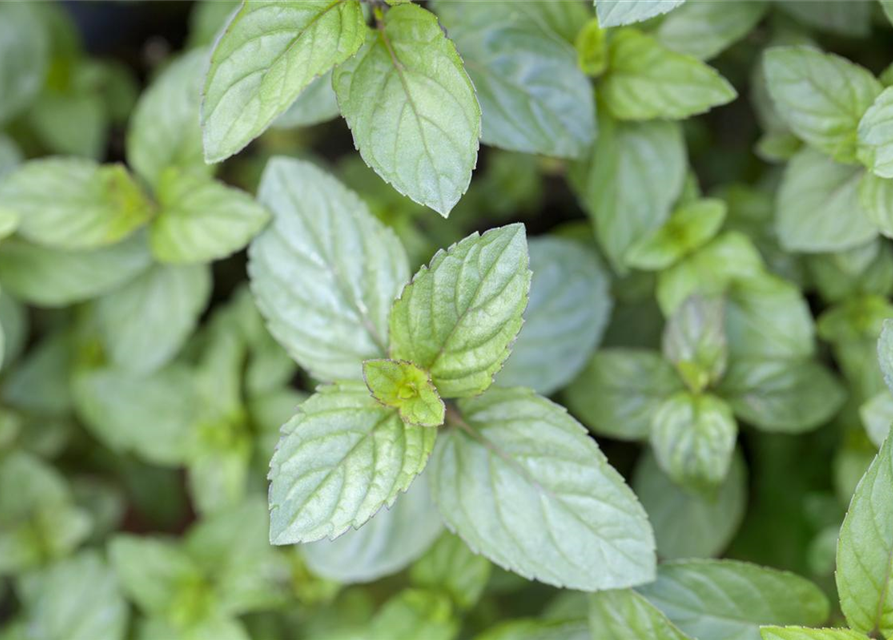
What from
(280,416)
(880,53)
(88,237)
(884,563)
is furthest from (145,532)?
(880,53)

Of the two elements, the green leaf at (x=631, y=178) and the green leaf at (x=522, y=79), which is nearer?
the green leaf at (x=522, y=79)

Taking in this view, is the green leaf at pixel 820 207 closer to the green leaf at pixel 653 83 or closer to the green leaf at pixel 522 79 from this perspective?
the green leaf at pixel 653 83

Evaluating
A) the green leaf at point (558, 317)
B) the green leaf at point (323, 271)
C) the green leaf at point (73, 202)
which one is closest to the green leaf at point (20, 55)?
the green leaf at point (73, 202)

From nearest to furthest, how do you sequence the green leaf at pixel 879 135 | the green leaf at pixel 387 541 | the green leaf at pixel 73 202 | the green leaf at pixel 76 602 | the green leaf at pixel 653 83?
the green leaf at pixel 879 135 → the green leaf at pixel 653 83 → the green leaf at pixel 387 541 → the green leaf at pixel 73 202 → the green leaf at pixel 76 602

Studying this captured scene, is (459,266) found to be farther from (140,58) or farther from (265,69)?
(140,58)

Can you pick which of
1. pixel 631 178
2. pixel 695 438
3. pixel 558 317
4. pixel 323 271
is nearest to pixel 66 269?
pixel 323 271

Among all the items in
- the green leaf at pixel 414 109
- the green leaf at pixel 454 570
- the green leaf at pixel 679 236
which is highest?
the green leaf at pixel 414 109
